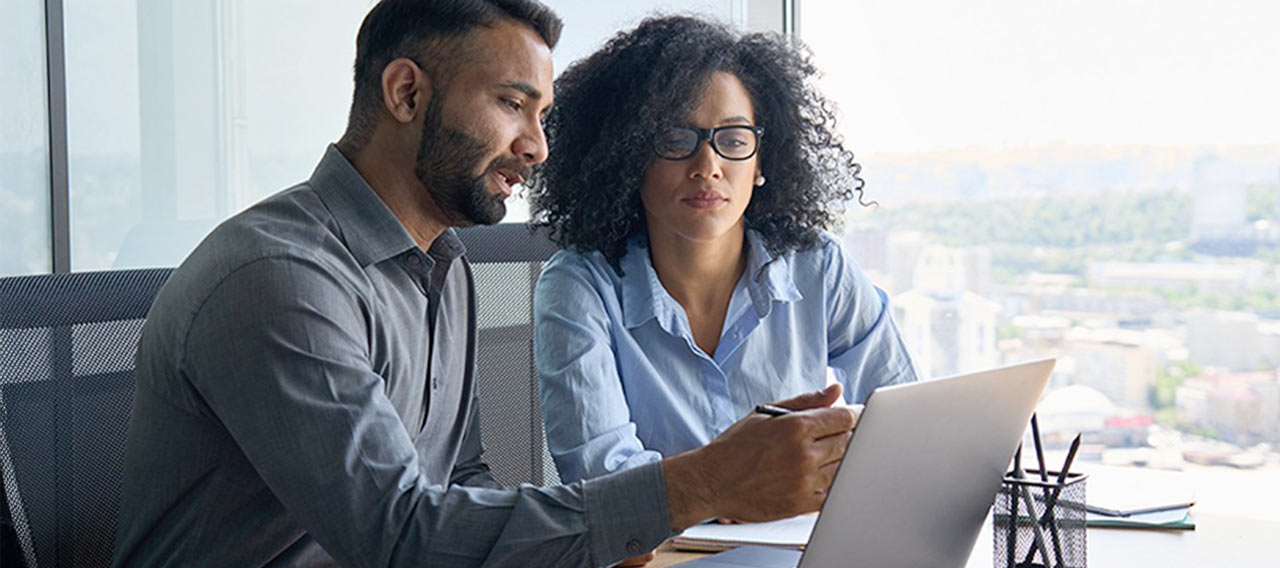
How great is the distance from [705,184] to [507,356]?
1.23 ft

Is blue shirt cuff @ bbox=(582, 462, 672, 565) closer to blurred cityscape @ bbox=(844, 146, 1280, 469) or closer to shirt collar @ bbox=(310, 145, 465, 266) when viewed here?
shirt collar @ bbox=(310, 145, 465, 266)

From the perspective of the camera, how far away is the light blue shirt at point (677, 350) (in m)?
1.72

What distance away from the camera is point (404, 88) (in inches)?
56.2

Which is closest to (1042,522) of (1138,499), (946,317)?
(1138,499)

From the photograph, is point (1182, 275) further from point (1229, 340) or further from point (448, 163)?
point (448, 163)

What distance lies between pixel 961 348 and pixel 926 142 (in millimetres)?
458

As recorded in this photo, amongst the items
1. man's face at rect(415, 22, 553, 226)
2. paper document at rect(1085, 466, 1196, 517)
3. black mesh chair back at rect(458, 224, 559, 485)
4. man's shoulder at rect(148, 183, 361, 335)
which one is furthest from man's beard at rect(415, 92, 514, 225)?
paper document at rect(1085, 466, 1196, 517)

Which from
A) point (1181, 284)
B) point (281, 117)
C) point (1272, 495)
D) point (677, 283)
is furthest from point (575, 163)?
point (1272, 495)

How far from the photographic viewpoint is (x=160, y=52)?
6.91ft

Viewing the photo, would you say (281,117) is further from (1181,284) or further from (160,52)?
(1181,284)

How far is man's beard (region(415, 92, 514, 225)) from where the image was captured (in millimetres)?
1421

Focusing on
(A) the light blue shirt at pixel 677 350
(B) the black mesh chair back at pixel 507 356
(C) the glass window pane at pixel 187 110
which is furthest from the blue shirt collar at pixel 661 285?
(C) the glass window pane at pixel 187 110

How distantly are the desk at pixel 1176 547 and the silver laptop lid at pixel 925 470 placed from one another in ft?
0.54

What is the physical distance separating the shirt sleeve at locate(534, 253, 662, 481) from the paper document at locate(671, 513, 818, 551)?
9.9 inches
